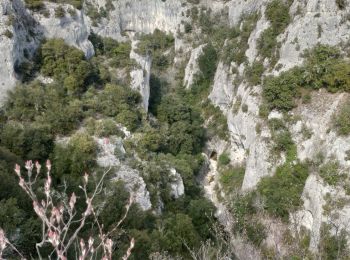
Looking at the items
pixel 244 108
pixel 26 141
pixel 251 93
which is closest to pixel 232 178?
pixel 244 108

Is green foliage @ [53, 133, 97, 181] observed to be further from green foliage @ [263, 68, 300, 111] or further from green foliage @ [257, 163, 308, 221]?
green foliage @ [263, 68, 300, 111]

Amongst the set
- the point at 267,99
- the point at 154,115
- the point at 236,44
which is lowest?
the point at 154,115

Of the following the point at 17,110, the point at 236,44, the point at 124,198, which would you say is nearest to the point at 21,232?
the point at 124,198

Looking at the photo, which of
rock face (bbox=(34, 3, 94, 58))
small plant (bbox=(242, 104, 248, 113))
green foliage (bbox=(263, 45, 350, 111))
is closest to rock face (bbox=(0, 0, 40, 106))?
rock face (bbox=(34, 3, 94, 58))

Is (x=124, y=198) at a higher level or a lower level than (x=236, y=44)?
lower

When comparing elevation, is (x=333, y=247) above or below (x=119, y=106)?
below

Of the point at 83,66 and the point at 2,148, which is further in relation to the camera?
the point at 83,66

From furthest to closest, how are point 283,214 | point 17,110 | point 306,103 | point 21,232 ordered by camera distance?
point 306,103
point 17,110
point 283,214
point 21,232

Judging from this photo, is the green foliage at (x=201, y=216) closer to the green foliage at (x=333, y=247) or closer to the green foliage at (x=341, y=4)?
the green foliage at (x=333, y=247)

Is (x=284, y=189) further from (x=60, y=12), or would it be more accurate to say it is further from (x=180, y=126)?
(x=60, y=12)

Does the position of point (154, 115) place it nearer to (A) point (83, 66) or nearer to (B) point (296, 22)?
(A) point (83, 66)
